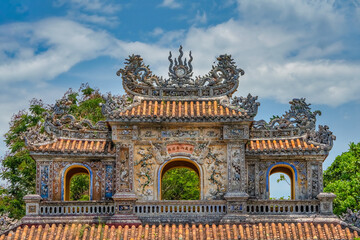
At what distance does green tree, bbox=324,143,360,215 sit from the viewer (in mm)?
31531

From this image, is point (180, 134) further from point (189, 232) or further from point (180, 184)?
point (180, 184)

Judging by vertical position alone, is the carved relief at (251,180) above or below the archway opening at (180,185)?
below

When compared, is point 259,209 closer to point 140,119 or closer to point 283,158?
point 283,158

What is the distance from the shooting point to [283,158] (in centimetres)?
2441

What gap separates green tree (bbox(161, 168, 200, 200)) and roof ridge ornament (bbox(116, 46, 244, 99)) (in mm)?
14578

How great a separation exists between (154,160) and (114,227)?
3057mm

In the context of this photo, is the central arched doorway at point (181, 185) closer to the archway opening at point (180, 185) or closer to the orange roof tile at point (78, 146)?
the archway opening at point (180, 185)

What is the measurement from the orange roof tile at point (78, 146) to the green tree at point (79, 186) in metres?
12.1

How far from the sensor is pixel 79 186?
123 ft

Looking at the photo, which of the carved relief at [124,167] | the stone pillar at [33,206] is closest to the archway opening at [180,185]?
the carved relief at [124,167]

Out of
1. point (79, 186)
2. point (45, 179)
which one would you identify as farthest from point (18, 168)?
point (45, 179)

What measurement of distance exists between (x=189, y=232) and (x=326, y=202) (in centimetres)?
528

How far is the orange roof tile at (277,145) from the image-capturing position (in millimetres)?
24127

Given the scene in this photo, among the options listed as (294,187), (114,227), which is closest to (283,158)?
(294,187)
